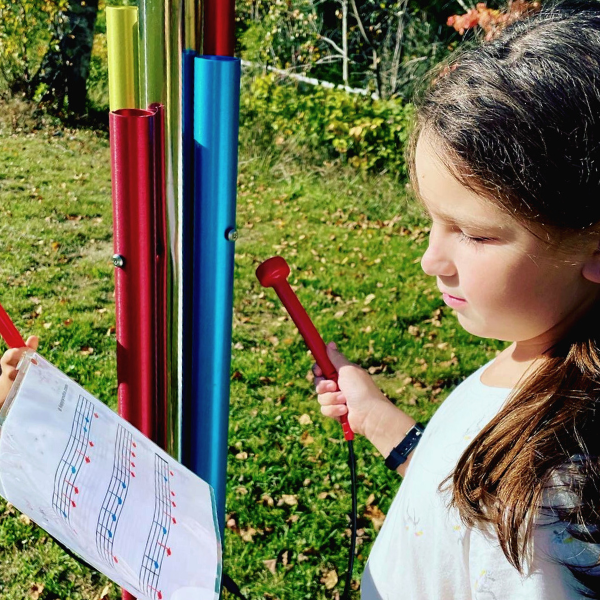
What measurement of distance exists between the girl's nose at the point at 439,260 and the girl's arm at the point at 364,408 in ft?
1.38

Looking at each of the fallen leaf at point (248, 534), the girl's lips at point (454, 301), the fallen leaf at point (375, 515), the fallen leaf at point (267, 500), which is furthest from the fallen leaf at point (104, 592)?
the girl's lips at point (454, 301)

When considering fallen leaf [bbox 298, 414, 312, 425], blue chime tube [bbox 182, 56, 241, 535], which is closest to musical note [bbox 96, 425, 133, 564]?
blue chime tube [bbox 182, 56, 241, 535]

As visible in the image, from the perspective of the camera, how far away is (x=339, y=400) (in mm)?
1354

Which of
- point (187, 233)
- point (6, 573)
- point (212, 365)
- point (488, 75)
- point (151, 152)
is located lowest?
point (6, 573)

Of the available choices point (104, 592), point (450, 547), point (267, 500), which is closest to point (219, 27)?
point (450, 547)

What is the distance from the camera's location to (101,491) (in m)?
0.84

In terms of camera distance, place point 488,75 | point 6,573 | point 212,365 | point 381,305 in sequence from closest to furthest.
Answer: point 488,75 → point 212,365 → point 6,573 → point 381,305

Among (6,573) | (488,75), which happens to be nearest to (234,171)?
(488,75)

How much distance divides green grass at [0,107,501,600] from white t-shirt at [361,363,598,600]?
1.30 m

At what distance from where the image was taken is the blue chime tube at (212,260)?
103 cm

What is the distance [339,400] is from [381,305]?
8.78 ft

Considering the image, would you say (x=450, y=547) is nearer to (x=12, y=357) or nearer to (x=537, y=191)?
(x=537, y=191)

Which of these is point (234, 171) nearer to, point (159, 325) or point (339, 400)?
point (159, 325)

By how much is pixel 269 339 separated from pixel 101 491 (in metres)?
2.83
